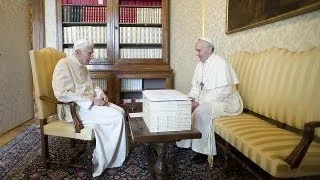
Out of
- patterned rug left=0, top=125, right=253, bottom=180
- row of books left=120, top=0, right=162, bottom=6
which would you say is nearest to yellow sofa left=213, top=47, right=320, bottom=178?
patterned rug left=0, top=125, right=253, bottom=180

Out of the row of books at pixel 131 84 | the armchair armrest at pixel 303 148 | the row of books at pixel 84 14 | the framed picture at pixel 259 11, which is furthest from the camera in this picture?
the row of books at pixel 131 84

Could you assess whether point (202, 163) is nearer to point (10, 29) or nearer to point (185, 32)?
point (185, 32)

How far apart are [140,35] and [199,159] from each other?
241cm

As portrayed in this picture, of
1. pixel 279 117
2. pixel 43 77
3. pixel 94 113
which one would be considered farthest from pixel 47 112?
pixel 279 117

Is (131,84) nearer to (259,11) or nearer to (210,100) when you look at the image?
(210,100)

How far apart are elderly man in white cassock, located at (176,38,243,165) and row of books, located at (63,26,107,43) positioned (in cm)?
204

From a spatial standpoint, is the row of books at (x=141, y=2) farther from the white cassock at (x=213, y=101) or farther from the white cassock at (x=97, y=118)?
the white cassock at (x=97, y=118)

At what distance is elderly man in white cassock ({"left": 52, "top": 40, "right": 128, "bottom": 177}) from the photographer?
8.05ft

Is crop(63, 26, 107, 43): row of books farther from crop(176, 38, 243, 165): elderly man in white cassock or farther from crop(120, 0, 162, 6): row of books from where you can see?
crop(176, 38, 243, 165): elderly man in white cassock

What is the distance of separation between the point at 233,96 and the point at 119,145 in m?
1.21

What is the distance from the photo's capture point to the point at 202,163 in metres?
2.70

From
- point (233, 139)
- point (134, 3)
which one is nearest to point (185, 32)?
point (134, 3)

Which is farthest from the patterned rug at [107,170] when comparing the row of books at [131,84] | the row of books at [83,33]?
the row of books at [83,33]

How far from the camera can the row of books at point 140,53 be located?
447 cm
